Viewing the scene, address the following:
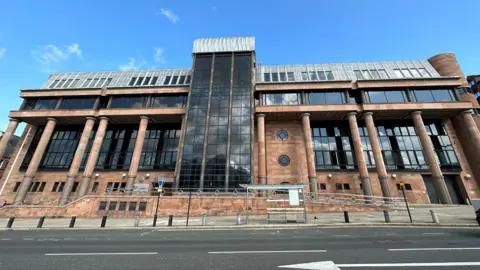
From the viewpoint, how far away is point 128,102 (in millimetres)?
35031

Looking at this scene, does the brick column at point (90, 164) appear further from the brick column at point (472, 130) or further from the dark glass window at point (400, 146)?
the brick column at point (472, 130)

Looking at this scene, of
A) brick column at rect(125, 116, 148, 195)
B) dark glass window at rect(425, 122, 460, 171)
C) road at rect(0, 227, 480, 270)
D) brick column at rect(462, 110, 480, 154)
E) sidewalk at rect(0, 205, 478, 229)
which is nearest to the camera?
road at rect(0, 227, 480, 270)

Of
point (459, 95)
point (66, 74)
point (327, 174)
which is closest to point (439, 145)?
point (459, 95)

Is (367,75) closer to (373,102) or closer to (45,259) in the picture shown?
(373,102)

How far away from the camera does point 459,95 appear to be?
104 ft

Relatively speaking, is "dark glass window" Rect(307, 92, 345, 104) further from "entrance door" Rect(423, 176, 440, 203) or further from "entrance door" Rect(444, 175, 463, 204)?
"entrance door" Rect(444, 175, 463, 204)

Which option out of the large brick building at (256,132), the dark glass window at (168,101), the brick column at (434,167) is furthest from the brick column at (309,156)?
the dark glass window at (168,101)

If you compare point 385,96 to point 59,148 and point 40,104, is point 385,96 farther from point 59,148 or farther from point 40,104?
point 40,104

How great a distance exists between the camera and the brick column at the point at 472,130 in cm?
2821

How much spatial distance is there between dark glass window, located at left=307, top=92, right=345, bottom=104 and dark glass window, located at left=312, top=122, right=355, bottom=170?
4.67 metres

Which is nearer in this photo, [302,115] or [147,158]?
[302,115]

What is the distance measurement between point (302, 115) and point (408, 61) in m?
25.3

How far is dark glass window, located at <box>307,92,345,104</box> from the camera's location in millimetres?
32375

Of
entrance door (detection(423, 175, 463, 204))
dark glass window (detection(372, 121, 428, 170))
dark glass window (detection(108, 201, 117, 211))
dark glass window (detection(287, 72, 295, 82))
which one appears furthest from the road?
dark glass window (detection(287, 72, 295, 82))
